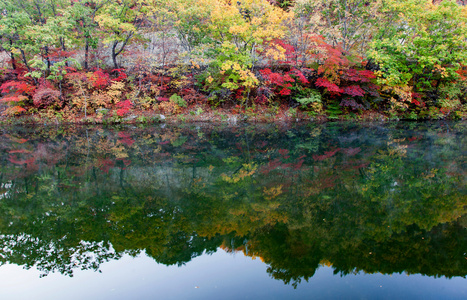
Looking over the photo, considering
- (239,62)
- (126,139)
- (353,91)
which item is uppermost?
(239,62)

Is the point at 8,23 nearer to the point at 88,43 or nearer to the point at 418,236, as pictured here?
the point at 88,43

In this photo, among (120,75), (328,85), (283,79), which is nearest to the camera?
(328,85)

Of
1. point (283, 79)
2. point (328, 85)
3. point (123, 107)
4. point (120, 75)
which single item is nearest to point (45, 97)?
point (120, 75)

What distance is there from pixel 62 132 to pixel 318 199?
1393 cm

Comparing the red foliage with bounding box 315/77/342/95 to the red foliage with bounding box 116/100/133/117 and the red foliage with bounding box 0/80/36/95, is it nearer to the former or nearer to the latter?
the red foliage with bounding box 116/100/133/117

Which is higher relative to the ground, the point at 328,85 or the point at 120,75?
the point at 328,85

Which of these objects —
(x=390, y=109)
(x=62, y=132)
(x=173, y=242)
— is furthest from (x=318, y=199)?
(x=390, y=109)

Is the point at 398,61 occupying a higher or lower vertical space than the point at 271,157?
higher

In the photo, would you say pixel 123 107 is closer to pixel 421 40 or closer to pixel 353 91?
pixel 353 91

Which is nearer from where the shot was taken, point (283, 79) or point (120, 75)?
point (283, 79)

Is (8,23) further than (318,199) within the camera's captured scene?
Yes

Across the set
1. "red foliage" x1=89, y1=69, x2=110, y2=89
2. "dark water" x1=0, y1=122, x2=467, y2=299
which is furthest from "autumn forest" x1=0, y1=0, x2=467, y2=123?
"dark water" x1=0, y1=122, x2=467, y2=299

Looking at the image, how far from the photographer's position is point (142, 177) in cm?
790

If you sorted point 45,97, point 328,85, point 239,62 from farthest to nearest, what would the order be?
point 45,97
point 239,62
point 328,85
